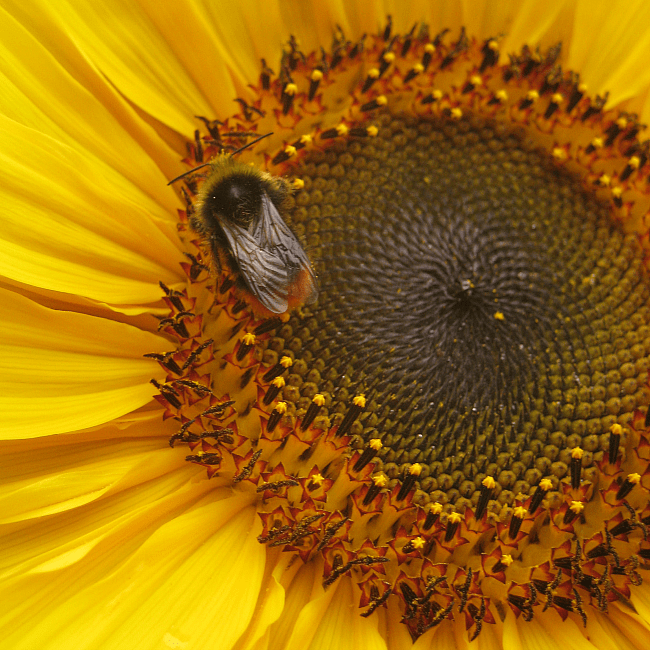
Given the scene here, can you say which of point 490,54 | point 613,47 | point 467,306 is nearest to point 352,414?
point 467,306

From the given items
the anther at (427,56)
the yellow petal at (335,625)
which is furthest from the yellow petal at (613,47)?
the yellow petal at (335,625)

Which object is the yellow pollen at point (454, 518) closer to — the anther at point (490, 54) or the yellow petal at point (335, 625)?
the yellow petal at point (335, 625)

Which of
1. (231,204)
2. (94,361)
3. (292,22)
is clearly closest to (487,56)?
(292,22)

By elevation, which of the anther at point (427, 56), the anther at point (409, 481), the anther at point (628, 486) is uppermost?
the anther at point (427, 56)

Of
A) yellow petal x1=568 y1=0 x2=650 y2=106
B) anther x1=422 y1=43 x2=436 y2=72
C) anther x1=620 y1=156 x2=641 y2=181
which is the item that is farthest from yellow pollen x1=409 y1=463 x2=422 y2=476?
yellow petal x1=568 y1=0 x2=650 y2=106

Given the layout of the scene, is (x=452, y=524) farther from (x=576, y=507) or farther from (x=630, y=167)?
(x=630, y=167)

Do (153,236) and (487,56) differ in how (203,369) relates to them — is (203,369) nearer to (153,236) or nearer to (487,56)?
(153,236)
